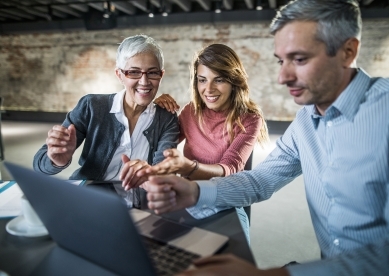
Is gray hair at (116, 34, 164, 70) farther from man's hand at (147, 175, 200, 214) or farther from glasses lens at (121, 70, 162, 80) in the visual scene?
man's hand at (147, 175, 200, 214)

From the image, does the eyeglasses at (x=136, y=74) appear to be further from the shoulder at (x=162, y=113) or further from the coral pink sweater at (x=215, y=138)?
the coral pink sweater at (x=215, y=138)

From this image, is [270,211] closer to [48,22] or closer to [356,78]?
[356,78]

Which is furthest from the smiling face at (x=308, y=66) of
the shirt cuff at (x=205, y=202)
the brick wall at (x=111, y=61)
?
the brick wall at (x=111, y=61)

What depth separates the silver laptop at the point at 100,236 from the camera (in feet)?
1.92

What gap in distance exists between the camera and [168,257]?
776 millimetres

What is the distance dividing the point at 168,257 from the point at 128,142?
1048 millimetres

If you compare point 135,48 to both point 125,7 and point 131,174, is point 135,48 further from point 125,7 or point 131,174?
point 125,7

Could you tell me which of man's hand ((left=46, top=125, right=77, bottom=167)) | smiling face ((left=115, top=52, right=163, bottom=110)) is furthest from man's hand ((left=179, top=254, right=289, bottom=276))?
smiling face ((left=115, top=52, right=163, bottom=110))

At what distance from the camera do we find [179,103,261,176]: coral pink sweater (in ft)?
5.81

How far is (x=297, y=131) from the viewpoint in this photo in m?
1.19

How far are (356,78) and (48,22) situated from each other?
9.57 meters

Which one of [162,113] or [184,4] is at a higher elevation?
[184,4]

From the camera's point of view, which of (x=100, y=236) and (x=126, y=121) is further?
(x=126, y=121)

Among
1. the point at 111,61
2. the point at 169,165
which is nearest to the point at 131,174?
the point at 169,165
